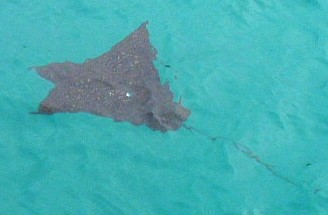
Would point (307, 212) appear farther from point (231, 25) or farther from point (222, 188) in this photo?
point (231, 25)

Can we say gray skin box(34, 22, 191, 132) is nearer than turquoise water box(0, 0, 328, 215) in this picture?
No

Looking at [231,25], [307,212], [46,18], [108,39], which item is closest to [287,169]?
[307,212]

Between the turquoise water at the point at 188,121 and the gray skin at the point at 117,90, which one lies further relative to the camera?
the gray skin at the point at 117,90
